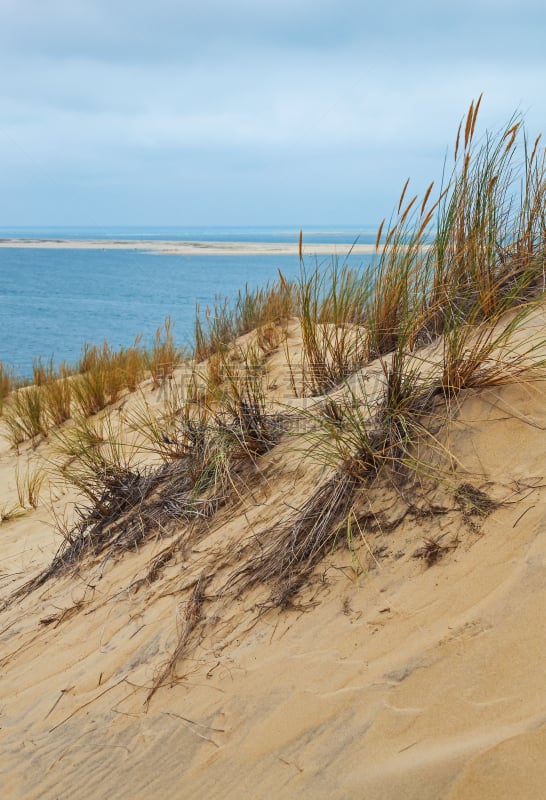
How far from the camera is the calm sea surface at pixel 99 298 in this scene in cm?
1447

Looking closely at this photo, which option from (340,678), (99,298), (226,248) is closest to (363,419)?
(340,678)

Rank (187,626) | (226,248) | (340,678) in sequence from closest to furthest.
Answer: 1. (340,678)
2. (187,626)
3. (226,248)

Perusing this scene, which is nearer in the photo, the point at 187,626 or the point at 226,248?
the point at 187,626

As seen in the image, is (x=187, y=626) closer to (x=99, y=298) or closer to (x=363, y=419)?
(x=363, y=419)

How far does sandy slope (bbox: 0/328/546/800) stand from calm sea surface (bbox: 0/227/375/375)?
7.21 feet

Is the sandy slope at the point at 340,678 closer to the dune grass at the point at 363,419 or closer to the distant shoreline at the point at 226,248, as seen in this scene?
the dune grass at the point at 363,419

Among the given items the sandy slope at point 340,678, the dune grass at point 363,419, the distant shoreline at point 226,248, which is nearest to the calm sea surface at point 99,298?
the dune grass at point 363,419

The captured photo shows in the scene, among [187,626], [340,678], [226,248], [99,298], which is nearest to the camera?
[340,678]

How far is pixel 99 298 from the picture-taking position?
76.5 ft

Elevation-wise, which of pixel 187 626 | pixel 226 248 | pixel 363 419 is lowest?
pixel 187 626

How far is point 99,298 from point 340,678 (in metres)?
22.9

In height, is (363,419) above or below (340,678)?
above

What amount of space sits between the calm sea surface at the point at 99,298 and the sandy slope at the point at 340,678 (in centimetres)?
220

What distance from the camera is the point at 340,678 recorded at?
66.4 inches
